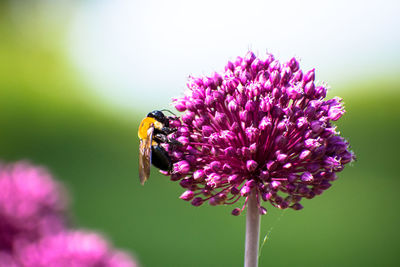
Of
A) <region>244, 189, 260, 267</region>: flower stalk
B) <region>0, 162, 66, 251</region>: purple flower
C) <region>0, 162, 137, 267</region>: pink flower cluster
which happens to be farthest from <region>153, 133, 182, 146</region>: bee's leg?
<region>0, 162, 66, 251</region>: purple flower

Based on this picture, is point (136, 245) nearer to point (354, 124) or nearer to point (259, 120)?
point (354, 124)

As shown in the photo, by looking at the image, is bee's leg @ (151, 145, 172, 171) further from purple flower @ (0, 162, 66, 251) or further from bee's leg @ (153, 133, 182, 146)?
purple flower @ (0, 162, 66, 251)

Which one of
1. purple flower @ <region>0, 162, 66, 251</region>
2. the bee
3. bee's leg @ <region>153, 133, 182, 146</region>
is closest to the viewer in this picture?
bee's leg @ <region>153, 133, 182, 146</region>

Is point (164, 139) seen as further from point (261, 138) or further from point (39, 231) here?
point (39, 231)

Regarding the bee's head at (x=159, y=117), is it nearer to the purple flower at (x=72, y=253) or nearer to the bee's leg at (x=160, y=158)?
the bee's leg at (x=160, y=158)

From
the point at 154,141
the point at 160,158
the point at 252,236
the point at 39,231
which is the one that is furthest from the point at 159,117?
the point at 39,231
